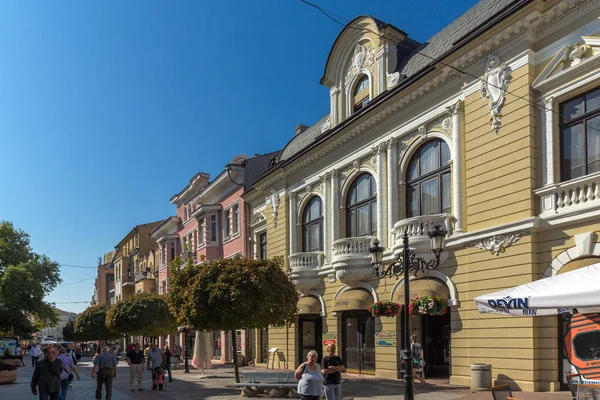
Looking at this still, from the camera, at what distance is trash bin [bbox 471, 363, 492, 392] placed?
15.8 metres

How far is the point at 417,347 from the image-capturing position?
18.8 m

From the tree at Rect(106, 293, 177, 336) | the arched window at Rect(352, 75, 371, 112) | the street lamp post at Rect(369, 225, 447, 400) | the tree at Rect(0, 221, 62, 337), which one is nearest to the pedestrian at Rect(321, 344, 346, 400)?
the street lamp post at Rect(369, 225, 447, 400)

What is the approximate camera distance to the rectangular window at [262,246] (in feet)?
106

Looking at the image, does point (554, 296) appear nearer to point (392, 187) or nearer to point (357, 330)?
point (392, 187)

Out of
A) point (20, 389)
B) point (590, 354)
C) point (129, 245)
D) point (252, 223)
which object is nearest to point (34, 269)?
point (129, 245)

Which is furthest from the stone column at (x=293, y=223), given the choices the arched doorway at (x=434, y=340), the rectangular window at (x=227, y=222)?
the rectangular window at (x=227, y=222)

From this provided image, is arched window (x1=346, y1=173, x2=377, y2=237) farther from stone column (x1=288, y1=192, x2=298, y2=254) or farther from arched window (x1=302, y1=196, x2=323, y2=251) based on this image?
stone column (x1=288, y1=192, x2=298, y2=254)

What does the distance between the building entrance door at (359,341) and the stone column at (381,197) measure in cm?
319

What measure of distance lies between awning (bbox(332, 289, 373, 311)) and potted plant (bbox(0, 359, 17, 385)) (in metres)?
14.1

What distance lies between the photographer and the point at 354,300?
22297 millimetres

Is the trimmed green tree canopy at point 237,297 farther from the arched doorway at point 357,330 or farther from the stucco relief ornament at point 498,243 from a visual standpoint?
the stucco relief ornament at point 498,243

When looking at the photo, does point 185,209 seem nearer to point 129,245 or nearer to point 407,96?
point 129,245

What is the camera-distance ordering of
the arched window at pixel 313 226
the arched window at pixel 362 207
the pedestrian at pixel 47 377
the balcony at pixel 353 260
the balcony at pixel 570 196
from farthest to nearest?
the arched window at pixel 313 226, the arched window at pixel 362 207, the balcony at pixel 353 260, the balcony at pixel 570 196, the pedestrian at pixel 47 377

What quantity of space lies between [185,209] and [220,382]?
25.0 metres
